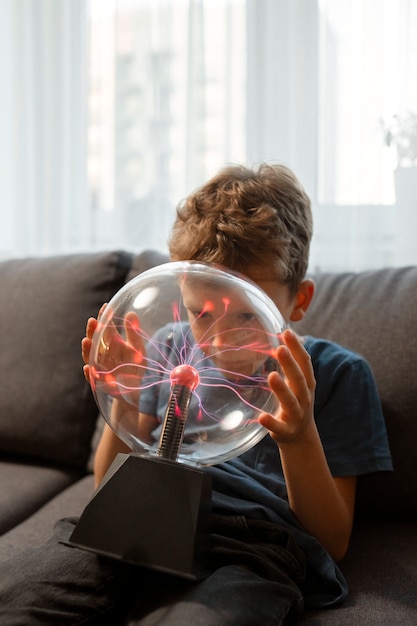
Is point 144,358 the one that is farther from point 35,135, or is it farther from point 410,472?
point 35,135

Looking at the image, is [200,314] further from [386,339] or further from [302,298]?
[386,339]

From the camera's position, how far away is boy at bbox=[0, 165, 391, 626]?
860mm

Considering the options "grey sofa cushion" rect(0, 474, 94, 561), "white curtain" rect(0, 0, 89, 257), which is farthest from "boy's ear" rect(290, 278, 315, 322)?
"white curtain" rect(0, 0, 89, 257)

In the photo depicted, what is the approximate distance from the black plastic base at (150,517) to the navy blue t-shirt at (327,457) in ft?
0.63

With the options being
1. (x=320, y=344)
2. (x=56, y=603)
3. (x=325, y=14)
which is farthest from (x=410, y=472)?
(x=325, y=14)

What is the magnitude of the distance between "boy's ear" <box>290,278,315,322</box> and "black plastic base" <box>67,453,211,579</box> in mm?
414

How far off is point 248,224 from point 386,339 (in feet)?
1.44

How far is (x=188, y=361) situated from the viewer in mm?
→ 843

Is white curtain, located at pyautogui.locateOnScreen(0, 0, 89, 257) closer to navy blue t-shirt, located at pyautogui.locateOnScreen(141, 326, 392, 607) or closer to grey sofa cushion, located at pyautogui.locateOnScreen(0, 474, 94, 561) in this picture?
grey sofa cushion, located at pyautogui.locateOnScreen(0, 474, 94, 561)

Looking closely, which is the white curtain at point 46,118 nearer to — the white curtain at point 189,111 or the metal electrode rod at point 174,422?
the white curtain at point 189,111

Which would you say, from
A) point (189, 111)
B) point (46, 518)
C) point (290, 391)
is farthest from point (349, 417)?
point (189, 111)

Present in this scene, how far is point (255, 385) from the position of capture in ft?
2.81

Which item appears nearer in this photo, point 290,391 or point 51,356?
point 290,391

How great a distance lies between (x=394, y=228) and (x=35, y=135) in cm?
110
